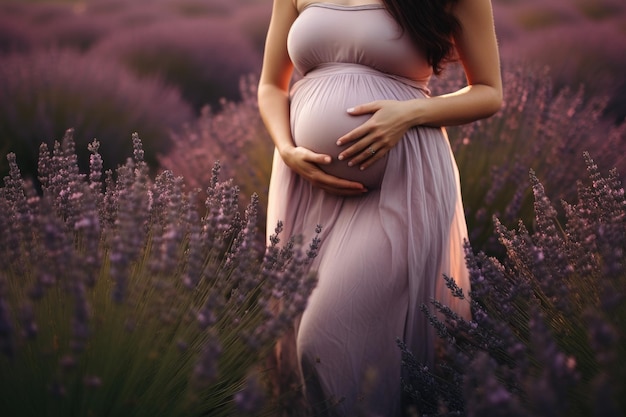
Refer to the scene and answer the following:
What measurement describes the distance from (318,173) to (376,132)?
7.9 inches

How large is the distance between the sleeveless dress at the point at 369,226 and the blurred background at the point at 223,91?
35.1 inches

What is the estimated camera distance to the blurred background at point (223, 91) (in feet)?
10.7

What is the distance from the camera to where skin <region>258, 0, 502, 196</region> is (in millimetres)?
1854

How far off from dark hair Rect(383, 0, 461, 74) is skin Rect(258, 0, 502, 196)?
44 mm

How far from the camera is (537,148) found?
3162 millimetres

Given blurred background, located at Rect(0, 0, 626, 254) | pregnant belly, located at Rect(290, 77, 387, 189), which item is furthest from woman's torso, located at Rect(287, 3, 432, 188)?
blurred background, located at Rect(0, 0, 626, 254)

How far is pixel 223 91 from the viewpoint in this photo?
727cm

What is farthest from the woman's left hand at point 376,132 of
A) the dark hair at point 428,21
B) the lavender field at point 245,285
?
the lavender field at point 245,285

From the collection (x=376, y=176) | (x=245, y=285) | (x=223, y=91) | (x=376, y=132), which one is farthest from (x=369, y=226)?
(x=223, y=91)

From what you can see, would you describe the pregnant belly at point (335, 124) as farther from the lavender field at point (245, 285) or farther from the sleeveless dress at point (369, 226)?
the lavender field at point (245, 285)

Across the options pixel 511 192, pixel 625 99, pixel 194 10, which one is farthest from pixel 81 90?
pixel 194 10

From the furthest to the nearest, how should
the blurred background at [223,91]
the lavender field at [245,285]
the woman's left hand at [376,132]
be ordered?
the blurred background at [223,91], the woman's left hand at [376,132], the lavender field at [245,285]

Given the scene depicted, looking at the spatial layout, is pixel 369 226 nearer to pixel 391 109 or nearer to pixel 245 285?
pixel 391 109

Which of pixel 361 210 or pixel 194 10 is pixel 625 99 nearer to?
pixel 361 210
